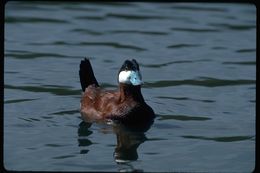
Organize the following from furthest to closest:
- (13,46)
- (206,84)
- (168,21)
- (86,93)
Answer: (168,21)
(13,46)
(206,84)
(86,93)

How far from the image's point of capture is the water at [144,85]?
879 cm

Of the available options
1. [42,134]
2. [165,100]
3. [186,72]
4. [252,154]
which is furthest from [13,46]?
[252,154]

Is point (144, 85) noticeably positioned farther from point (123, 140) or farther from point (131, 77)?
point (123, 140)

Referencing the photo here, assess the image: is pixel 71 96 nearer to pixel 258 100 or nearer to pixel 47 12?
pixel 258 100

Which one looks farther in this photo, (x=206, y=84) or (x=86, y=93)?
(x=206, y=84)

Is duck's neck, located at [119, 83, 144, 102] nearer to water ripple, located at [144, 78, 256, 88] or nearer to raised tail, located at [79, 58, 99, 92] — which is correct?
raised tail, located at [79, 58, 99, 92]

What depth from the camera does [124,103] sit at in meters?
10.3

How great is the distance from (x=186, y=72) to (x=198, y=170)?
4911mm

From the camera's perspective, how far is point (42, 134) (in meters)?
9.52

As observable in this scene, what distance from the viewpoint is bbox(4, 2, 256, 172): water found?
879 cm

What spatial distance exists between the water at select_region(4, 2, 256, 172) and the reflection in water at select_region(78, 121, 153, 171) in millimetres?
12

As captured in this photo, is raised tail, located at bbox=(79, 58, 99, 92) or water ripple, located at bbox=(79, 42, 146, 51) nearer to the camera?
raised tail, located at bbox=(79, 58, 99, 92)

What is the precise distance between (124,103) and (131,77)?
34cm

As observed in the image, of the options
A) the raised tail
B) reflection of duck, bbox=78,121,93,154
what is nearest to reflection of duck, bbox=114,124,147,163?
reflection of duck, bbox=78,121,93,154
